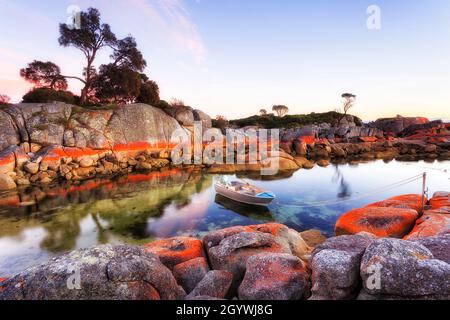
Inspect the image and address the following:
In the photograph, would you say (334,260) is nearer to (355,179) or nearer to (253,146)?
(355,179)

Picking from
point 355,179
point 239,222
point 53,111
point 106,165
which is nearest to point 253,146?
point 355,179

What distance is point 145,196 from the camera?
23953 mm

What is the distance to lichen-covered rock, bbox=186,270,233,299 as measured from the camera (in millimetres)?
5927

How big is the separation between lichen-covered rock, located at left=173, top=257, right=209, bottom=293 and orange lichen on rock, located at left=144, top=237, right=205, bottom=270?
0.57 meters

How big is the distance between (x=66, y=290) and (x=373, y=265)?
620 centimetres

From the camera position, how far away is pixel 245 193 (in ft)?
68.0

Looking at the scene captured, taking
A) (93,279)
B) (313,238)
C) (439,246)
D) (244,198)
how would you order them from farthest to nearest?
(244,198) → (313,238) → (439,246) → (93,279)

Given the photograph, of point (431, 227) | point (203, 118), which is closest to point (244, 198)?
point (431, 227)

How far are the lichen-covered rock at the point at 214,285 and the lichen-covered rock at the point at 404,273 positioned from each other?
134 inches

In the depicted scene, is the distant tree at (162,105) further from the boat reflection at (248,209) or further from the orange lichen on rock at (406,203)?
the orange lichen on rock at (406,203)

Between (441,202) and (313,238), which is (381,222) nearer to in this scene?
(313,238)

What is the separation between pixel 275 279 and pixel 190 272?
274cm

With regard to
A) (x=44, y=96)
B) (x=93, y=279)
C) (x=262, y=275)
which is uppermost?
(x=44, y=96)
